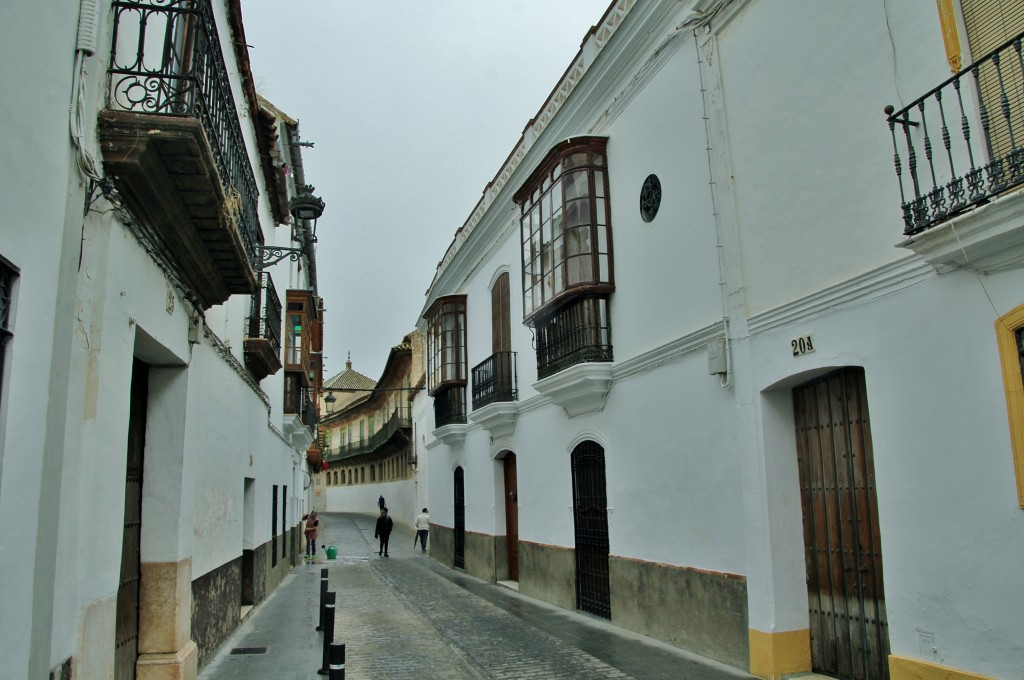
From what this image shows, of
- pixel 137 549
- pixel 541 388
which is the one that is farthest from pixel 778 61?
pixel 137 549

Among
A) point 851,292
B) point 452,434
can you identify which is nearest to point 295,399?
point 452,434

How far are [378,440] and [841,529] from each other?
117ft

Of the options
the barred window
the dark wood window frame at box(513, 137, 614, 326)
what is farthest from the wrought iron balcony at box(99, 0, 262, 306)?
the dark wood window frame at box(513, 137, 614, 326)

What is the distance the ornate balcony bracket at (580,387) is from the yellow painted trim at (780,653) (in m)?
3.86

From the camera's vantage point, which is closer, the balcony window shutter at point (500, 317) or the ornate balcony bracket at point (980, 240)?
the ornate balcony bracket at point (980, 240)

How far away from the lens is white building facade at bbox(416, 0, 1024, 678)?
492 cm

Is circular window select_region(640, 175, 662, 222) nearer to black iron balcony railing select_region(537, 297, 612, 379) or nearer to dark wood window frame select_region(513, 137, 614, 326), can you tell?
dark wood window frame select_region(513, 137, 614, 326)

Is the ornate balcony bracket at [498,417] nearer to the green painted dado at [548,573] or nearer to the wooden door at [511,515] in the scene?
the wooden door at [511,515]

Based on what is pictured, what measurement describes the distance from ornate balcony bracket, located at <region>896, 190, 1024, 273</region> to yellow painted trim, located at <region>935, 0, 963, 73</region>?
1.15 meters

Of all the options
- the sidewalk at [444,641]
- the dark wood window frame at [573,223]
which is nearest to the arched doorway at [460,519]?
the sidewalk at [444,641]

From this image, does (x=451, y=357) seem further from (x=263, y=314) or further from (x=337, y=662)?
(x=337, y=662)

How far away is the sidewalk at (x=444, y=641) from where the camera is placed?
24.7ft

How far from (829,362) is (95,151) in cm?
540

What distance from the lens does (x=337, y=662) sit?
5.25m
